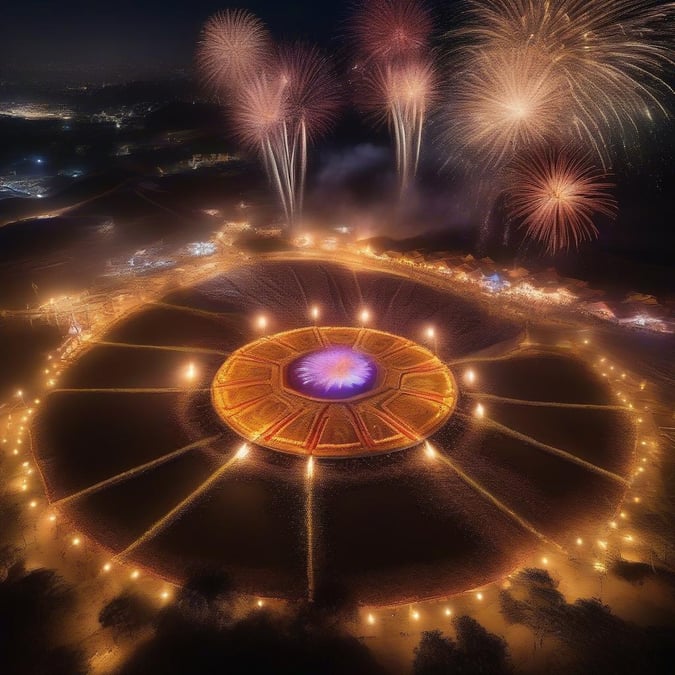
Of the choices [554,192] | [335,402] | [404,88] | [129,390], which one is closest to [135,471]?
[129,390]

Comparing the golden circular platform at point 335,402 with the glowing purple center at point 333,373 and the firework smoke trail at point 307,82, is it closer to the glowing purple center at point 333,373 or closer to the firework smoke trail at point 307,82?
the glowing purple center at point 333,373

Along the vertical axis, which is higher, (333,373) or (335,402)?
(333,373)

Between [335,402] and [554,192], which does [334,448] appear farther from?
[554,192]

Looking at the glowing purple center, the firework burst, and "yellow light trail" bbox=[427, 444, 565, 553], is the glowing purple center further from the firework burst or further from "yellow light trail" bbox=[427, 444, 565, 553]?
the firework burst

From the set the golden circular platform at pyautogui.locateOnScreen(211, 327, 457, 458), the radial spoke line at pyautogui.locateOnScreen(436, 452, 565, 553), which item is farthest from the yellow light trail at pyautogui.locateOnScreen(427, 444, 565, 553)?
the golden circular platform at pyautogui.locateOnScreen(211, 327, 457, 458)

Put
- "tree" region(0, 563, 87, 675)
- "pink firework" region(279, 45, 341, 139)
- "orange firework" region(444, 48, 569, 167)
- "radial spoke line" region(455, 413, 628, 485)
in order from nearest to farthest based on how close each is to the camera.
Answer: "tree" region(0, 563, 87, 675), "radial spoke line" region(455, 413, 628, 485), "orange firework" region(444, 48, 569, 167), "pink firework" region(279, 45, 341, 139)
